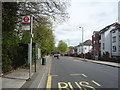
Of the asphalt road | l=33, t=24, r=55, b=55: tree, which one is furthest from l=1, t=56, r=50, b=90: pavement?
l=33, t=24, r=55, b=55: tree

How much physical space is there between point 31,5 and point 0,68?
529 cm

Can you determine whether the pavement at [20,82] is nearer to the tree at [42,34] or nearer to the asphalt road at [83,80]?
the asphalt road at [83,80]

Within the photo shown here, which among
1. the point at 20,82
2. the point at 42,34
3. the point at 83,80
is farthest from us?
the point at 42,34

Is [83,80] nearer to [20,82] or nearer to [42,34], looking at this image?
[20,82]

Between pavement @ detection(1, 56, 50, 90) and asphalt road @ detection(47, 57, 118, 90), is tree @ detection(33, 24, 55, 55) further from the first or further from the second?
pavement @ detection(1, 56, 50, 90)

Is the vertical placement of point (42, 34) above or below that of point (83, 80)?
above

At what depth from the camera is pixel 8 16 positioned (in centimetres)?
776

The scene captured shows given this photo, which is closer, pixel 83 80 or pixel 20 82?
pixel 20 82

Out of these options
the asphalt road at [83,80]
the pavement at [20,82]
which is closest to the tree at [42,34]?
the asphalt road at [83,80]

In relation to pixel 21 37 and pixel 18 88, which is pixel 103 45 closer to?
pixel 21 37

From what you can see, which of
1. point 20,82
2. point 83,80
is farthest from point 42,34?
point 20,82

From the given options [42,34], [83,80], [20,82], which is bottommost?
[83,80]

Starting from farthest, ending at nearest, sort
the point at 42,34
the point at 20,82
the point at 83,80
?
the point at 42,34
the point at 83,80
the point at 20,82

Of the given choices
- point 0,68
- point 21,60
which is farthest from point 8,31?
point 21,60
